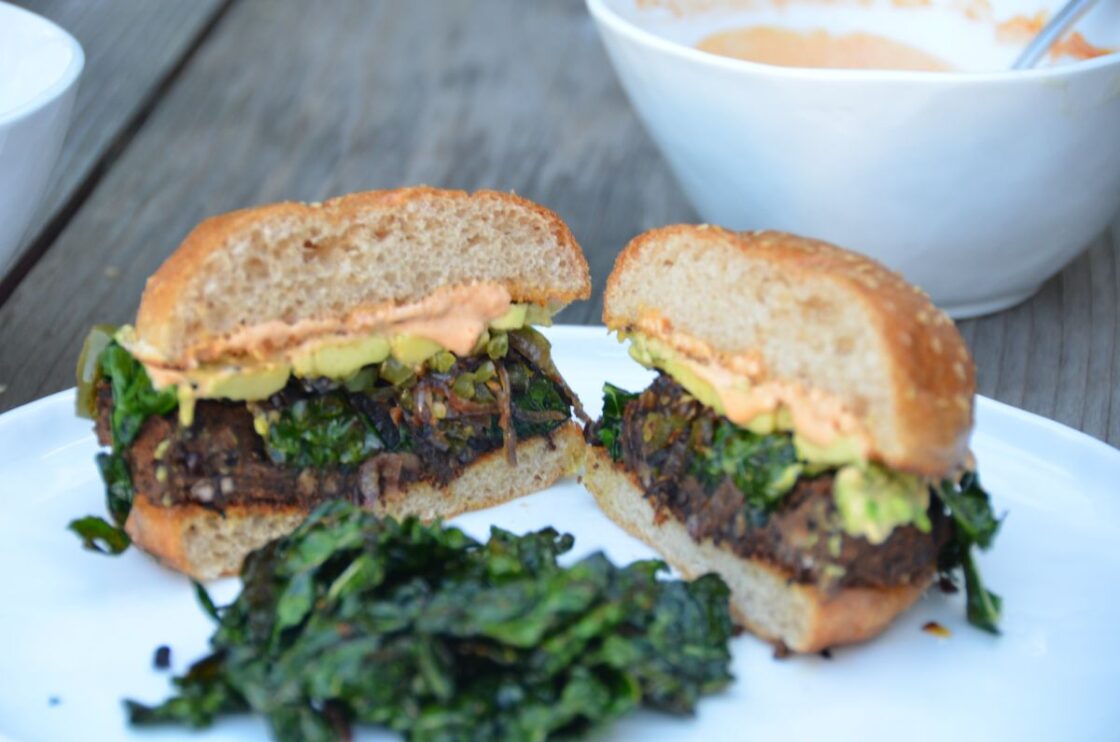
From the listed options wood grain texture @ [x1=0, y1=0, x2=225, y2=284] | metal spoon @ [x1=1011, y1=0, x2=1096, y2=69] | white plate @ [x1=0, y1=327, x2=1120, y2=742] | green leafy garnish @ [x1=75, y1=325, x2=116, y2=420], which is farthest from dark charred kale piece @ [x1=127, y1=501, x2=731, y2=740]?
wood grain texture @ [x1=0, y1=0, x2=225, y2=284]

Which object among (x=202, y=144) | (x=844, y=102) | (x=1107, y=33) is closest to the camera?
(x=844, y=102)

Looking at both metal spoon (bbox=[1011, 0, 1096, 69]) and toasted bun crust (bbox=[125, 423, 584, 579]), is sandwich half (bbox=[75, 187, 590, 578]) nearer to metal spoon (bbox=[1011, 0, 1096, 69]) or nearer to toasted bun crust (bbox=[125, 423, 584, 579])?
toasted bun crust (bbox=[125, 423, 584, 579])

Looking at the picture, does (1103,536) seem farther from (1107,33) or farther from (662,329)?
(1107,33)

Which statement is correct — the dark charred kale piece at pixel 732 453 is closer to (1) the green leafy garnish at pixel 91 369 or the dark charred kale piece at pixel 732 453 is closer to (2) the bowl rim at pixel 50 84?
(1) the green leafy garnish at pixel 91 369

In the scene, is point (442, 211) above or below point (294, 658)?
above

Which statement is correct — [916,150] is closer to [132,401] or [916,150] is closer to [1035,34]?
[1035,34]

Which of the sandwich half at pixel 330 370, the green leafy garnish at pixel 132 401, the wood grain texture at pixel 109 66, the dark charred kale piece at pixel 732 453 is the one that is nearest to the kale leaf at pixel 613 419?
the dark charred kale piece at pixel 732 453

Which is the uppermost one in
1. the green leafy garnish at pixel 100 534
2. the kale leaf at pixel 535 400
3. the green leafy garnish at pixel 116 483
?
the kale leaf at pixel 535 400

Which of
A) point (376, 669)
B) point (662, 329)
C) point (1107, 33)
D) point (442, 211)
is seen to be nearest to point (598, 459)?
point (662, 329)
